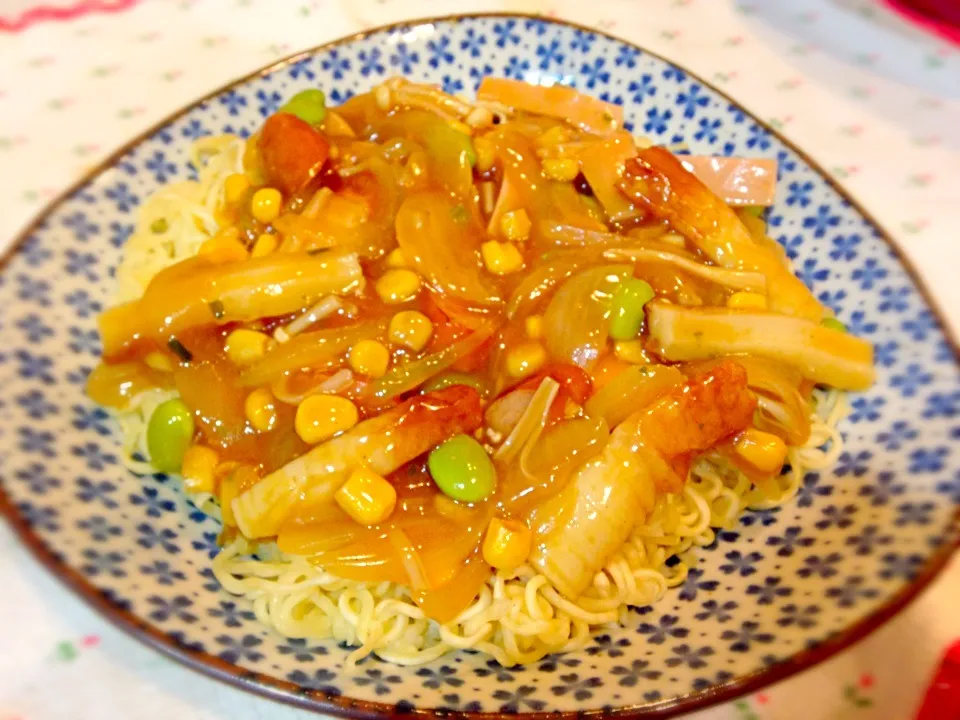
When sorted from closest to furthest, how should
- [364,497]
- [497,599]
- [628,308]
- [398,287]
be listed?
[364,497] < [497,599] < [628,308] < [398,287]

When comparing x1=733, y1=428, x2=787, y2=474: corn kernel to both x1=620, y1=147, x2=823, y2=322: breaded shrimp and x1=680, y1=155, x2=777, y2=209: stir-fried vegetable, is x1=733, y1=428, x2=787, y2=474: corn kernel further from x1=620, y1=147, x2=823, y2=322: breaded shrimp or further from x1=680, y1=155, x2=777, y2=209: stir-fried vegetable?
x1=680, y1=155, x2=777, y2=209: stir-fried vegetable

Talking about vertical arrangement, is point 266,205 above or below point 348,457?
above

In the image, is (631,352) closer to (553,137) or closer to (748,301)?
(748,301)

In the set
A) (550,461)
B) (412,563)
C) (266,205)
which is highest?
(266,205)

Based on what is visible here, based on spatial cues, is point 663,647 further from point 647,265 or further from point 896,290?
point 896,290

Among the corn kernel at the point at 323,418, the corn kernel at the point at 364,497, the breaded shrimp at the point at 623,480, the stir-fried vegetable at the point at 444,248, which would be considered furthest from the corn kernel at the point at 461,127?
the corn kernel at the point at 364,497

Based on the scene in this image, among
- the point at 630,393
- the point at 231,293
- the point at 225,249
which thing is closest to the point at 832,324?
the point at 630,393
